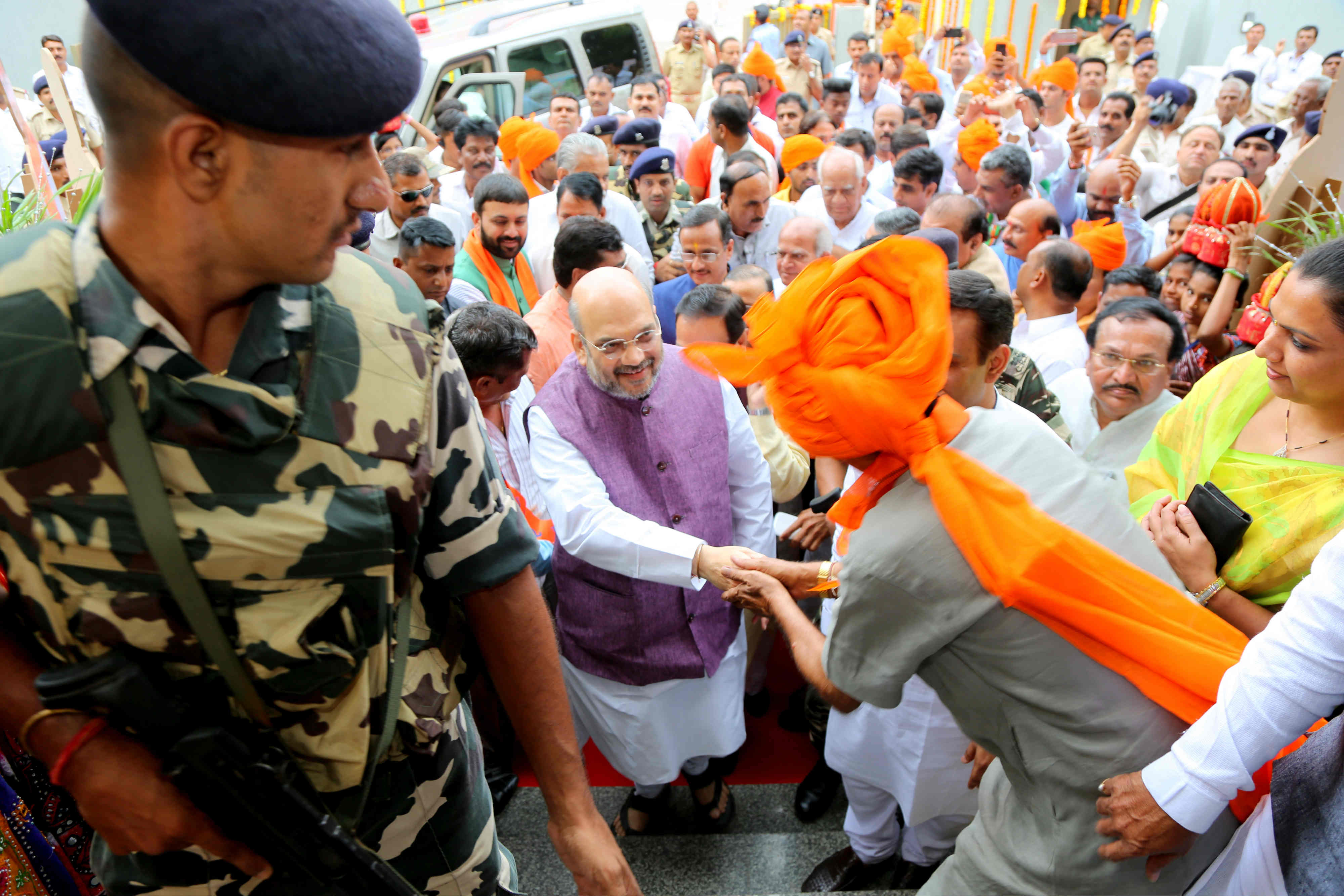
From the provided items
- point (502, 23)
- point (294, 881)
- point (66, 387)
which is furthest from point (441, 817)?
point (502, 23)

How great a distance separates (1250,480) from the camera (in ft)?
6.53

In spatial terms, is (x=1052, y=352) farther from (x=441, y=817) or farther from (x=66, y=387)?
(x=66, y=387)

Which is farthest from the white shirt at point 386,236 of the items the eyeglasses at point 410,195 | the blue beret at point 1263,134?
the blue beret at point 1263,134

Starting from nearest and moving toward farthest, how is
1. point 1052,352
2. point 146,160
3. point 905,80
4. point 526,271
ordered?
point 146,160 < point 1052,352 < point 526,271 < point 905,80

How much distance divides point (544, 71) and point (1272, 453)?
29.8 feet

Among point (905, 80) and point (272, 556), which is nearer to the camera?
point (272, 556)

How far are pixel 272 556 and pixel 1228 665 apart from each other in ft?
4.92

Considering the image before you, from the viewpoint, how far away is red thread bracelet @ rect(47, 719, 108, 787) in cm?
96

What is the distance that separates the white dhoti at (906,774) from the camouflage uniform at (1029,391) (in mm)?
932

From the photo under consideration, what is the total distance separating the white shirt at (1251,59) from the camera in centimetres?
1142

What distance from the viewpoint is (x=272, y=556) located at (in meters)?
0.97

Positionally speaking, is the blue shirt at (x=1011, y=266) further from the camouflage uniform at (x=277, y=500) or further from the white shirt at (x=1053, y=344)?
the camouflage uniform at (x=277, y=500)

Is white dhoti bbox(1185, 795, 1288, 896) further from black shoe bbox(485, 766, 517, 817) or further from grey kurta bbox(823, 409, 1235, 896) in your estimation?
black shoe bbox(485, 766, 517, 817)

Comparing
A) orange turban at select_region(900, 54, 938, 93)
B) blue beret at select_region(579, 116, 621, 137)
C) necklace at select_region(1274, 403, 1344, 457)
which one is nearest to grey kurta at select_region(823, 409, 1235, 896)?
necklace at select_region(1274, 403, 1344, 457)
